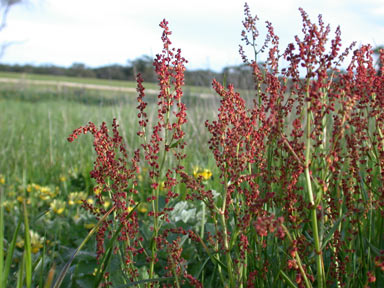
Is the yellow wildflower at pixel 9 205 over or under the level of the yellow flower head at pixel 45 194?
under

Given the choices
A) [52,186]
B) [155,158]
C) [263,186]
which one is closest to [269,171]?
[263,186]

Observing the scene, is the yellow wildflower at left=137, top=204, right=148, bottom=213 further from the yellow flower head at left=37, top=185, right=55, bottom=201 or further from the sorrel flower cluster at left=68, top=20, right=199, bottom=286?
the sorrel flower cluster at left=68, top=20, right=199, bottom=286

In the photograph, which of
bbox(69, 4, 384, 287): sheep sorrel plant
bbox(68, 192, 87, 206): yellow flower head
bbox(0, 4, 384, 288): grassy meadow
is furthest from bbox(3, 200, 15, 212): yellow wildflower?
bbox(69, 4, 384, 287): sheep sorrel plant

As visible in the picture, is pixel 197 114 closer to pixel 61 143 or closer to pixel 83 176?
pixel 61 143

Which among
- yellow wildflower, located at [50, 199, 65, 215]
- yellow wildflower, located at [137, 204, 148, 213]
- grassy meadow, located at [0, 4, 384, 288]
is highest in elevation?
grassy meadow, located at [0, 4, 384, 288]

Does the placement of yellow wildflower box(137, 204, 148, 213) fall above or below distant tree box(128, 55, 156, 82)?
below

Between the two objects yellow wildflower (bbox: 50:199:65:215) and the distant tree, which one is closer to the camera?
yellow wildflower (bbox: 50:199:65:215)

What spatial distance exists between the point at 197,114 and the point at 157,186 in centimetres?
597

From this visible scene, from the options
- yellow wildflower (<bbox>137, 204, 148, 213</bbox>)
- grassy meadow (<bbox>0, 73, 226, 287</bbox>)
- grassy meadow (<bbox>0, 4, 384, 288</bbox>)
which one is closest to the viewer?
grassy meadow (<bbox>0, 4, 384, 288</bbox>)

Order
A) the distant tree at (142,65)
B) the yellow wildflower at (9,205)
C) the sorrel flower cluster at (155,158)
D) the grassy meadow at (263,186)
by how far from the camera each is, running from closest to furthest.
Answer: the grassy meadow at (263,186)
the sorrel flower cluster at (155,158)
the yellow wildflower at (9,205)
the distant tree at (142,65)

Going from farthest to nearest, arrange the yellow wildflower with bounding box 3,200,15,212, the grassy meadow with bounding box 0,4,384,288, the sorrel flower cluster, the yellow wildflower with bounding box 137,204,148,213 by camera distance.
→ the yellow wildflower with bounding box 3,200,15,212, the yellow wildflower with bounding box 137,204,148,213, the sorrel flower cluster, the grassy meadow with bounding box 0,4,384,288

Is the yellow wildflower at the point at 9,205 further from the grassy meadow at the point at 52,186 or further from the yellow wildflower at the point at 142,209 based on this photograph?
the yellow wildflower at the point at 142,209

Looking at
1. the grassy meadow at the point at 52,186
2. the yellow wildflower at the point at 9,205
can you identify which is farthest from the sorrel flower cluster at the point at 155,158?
the yellow wildflower at the point at 9,205

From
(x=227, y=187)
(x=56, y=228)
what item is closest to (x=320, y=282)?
(x=227, y=187)
